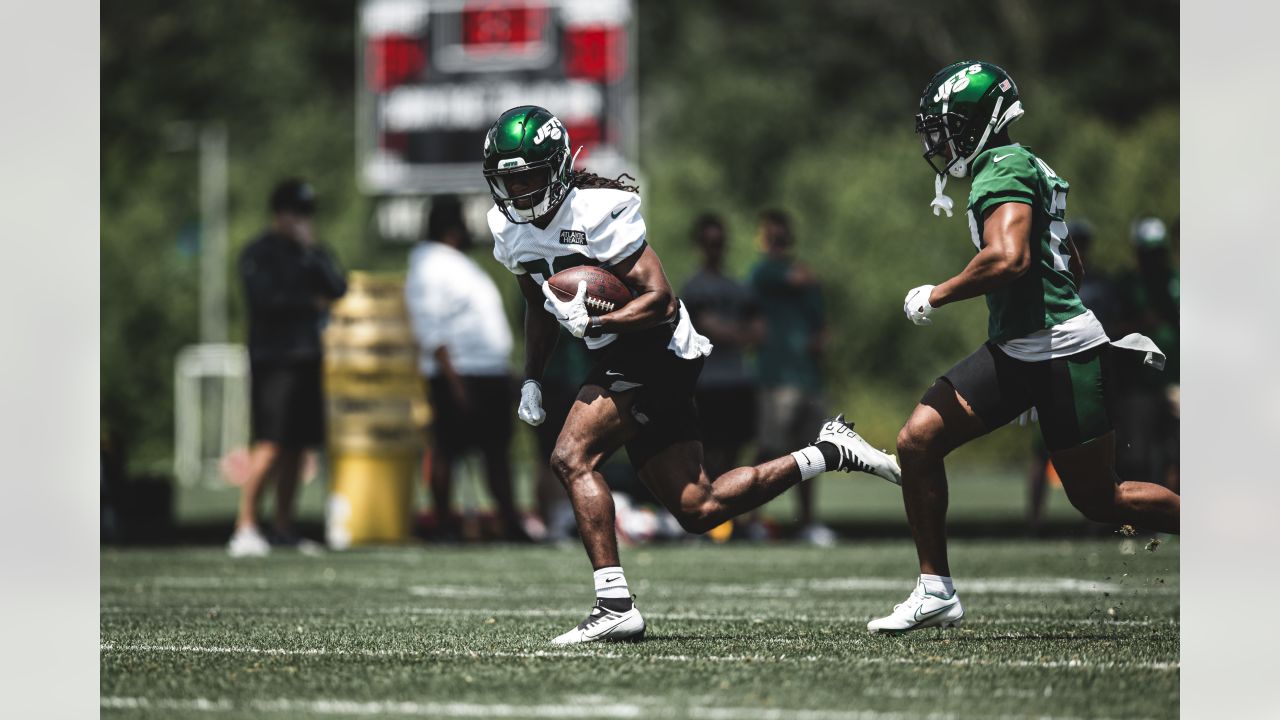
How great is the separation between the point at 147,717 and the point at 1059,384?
288 centimetres

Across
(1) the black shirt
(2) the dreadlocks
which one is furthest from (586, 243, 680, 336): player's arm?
(1) the black shirt

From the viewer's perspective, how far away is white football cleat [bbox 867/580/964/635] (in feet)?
18.8

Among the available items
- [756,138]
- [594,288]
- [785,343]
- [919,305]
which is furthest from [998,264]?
[756,138]

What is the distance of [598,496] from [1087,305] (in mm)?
5837

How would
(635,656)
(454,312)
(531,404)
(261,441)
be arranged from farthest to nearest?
1. (454,312)
2. (261,441)
3. (531,404)
4. (635,656)

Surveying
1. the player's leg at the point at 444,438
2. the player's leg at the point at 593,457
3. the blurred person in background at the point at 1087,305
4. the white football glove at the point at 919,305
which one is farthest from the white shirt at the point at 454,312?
the white football glove at the point at 919,305

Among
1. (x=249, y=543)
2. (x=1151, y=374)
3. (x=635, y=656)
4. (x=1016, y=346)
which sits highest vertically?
(x=1016, y=346)

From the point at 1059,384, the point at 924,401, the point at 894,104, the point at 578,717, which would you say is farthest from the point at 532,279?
the point at 894,104

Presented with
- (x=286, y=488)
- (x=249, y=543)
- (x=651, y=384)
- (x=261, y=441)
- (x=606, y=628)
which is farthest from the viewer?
(x=286, y=488)

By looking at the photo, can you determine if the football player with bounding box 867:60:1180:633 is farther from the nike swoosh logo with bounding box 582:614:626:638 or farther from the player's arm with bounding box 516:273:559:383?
the player's arm with bounding box 516:273:559:383

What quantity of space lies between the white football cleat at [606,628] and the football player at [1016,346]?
885 millimetres

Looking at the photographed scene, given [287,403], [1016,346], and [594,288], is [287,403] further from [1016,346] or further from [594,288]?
[1016,346]

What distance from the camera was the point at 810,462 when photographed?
19.3ft

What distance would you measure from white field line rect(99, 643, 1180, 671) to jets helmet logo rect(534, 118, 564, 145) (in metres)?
1.60
